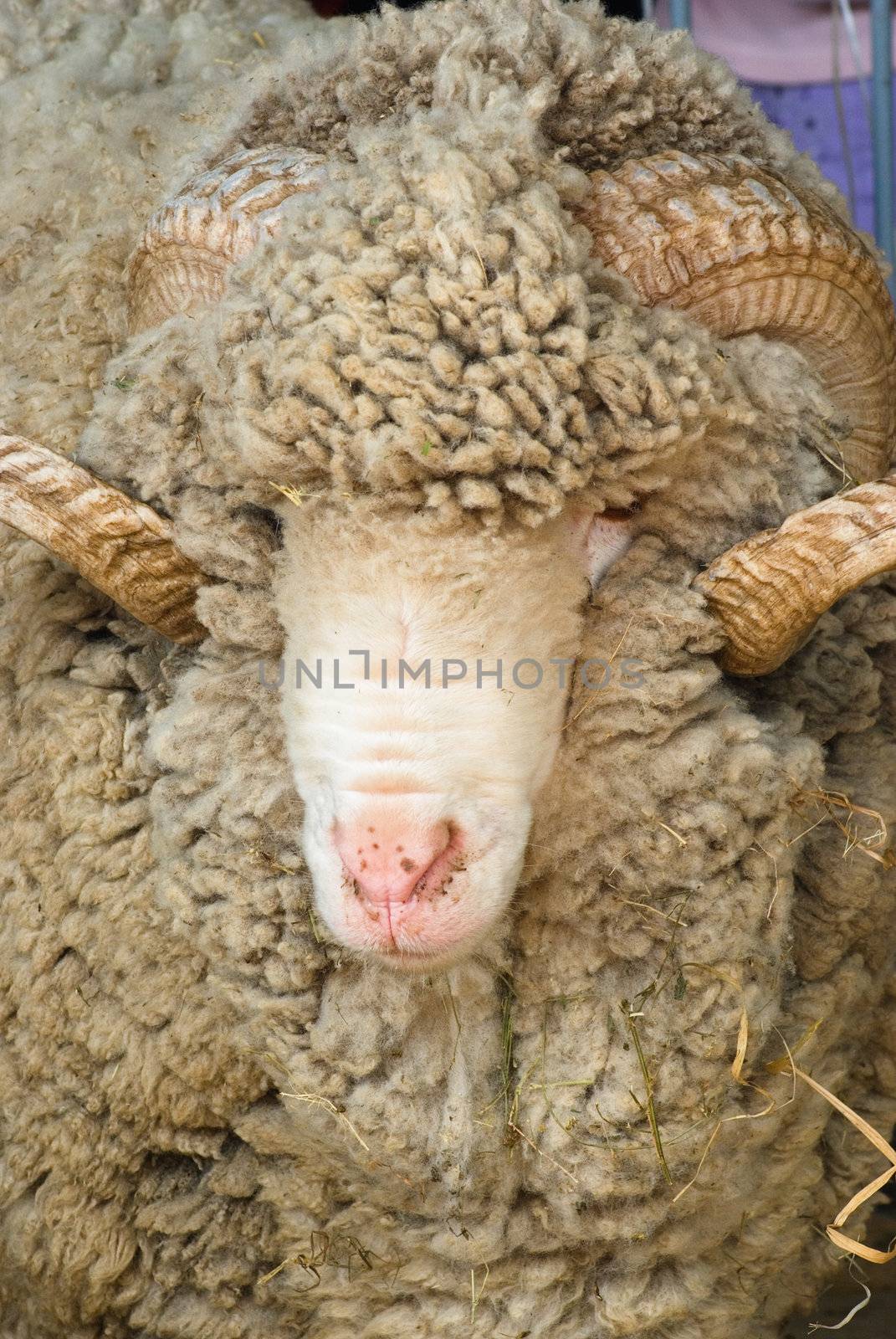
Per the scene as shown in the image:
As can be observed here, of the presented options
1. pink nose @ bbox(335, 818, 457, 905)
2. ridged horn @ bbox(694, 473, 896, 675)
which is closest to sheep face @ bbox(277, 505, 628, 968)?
pink nose @ bbox(335, 818, 457, 905)

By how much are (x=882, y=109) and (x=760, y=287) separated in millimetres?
2149

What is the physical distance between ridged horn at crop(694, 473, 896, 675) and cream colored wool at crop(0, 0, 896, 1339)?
2.7 inches

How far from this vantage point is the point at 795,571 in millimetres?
1930

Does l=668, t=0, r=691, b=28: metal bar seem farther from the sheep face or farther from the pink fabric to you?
the sheep face

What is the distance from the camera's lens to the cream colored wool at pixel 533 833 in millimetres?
1835

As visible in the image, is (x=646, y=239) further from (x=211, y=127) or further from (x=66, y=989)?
(x=66, y=989)

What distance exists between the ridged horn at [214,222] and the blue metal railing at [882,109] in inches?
82.6

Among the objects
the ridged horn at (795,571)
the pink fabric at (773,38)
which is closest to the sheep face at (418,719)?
the ridged horn at (795,571)

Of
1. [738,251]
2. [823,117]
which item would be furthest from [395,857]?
[823,117]

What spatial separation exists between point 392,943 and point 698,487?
2.59ft

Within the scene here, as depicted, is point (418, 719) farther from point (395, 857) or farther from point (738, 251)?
point (738, 251)

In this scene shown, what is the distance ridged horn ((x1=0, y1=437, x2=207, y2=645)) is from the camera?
2057mm

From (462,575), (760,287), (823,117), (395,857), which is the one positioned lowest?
(823,117)

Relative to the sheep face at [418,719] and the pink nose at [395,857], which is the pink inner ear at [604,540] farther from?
the pink nose at [395,857]
